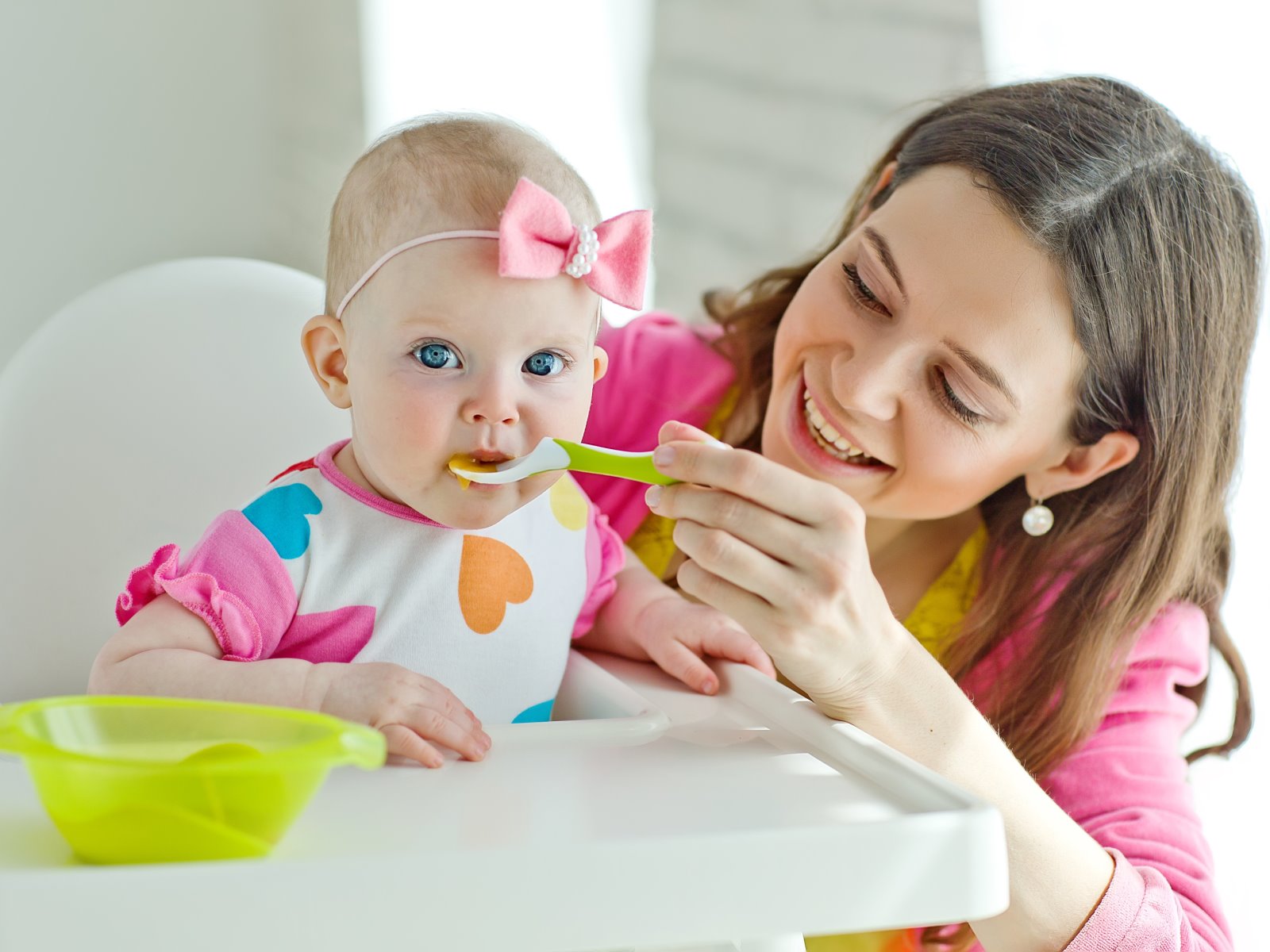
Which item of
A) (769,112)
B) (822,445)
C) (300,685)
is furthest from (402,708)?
(769,112)

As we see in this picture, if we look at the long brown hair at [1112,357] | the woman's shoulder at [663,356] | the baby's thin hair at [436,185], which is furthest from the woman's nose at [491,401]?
the woman's shoulder at [663,356]

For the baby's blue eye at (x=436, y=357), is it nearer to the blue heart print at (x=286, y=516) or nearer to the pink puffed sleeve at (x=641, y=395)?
the blue heart print at (x=286, y=516)

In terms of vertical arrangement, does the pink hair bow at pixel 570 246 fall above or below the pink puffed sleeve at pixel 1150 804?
above

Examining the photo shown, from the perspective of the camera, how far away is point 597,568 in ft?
3.51

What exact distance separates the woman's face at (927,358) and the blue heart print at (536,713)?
1.20 feet

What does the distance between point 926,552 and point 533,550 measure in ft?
2.05

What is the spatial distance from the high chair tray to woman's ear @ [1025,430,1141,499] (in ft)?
1.95

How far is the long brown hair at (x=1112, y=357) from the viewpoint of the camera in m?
1.11

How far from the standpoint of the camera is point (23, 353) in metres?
1.11

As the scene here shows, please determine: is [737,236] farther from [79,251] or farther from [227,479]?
[227,479]

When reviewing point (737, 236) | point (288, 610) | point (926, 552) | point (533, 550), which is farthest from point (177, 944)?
point (737, 236)

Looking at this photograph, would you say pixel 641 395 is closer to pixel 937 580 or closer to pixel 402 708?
pixel 937 580

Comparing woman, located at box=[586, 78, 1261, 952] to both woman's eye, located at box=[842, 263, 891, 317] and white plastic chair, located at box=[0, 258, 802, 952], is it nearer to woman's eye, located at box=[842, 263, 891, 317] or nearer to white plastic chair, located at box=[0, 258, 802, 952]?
woman's eye, located at box=[842, 263, 891, 317]

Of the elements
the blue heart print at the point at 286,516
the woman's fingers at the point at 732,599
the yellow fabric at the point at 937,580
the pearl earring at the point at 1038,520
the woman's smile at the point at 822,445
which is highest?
the blue heart print at the point at 286,516
